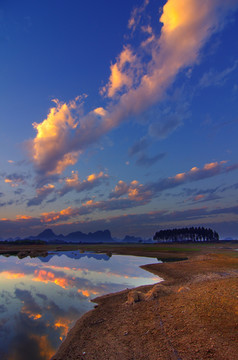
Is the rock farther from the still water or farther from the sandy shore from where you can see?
the still water

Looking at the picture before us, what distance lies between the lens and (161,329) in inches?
446

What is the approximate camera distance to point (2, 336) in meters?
13.0

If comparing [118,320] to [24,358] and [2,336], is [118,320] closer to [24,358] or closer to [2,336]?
[24,358]

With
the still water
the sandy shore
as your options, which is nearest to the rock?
the sandy shore

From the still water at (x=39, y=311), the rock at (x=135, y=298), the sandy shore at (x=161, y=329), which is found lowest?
the still water at (x=39, y=311)

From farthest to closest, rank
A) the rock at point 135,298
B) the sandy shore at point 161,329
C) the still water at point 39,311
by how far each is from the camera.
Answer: the rock at point 135,298 < the still water at point 39,311 < the sandy shore at point 161,329

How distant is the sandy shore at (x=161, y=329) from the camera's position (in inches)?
352

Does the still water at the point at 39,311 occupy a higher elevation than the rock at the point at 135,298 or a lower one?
lower

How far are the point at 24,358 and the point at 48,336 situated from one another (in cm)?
248

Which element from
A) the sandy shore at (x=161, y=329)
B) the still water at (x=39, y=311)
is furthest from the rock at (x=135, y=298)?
the still water at (x=39, y=311)

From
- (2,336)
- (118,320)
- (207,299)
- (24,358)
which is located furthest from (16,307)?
(207,299)

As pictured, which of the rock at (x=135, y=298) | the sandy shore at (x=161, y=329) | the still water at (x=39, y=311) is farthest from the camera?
the rock at (x=135, y=298)

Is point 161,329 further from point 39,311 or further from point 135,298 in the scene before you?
point 39,311

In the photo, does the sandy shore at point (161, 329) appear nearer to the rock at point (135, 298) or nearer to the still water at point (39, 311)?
the rock at point (135, 298)
